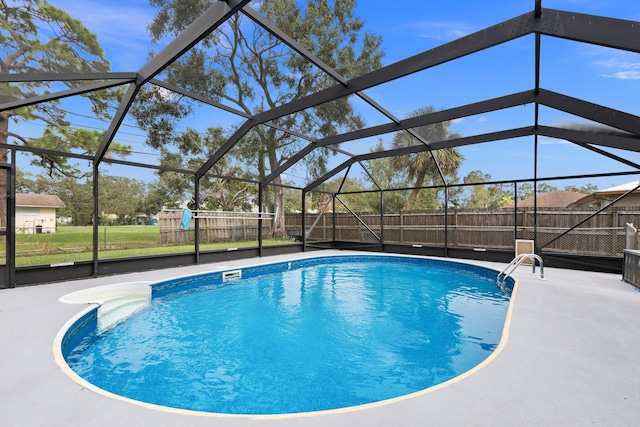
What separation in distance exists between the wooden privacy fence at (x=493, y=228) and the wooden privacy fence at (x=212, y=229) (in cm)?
269

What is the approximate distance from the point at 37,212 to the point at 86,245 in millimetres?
2058

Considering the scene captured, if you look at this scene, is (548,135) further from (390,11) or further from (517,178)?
(390,11)

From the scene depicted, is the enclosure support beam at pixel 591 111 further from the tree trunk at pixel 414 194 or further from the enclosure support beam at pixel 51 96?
the tree trunk at pixel 414 194

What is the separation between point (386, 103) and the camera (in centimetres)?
634

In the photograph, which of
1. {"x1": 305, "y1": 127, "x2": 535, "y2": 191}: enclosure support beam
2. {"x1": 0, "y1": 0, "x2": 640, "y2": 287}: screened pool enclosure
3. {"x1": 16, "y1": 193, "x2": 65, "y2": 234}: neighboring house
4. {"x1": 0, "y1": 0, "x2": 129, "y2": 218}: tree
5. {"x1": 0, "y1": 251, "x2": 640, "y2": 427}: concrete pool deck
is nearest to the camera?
{"x1": 0, "y1": 251, "x2": 640, "y2": 427}: concrete pool deck

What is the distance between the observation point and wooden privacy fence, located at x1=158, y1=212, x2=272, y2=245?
10.6m

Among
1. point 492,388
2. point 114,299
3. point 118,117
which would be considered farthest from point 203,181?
point 492,388

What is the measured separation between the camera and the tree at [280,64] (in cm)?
761

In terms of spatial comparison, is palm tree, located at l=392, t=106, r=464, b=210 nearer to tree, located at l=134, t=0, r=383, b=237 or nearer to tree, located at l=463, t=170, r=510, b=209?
tree, located at l=134, t=0, r=383, b=237

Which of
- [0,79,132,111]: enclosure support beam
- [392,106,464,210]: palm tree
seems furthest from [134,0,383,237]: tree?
[0,79,132,111]: enclosure support beam

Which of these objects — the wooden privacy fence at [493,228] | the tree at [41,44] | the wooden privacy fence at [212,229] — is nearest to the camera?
the tree at [41,44]

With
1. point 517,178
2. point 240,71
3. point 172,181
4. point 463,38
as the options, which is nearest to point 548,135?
point 517,178

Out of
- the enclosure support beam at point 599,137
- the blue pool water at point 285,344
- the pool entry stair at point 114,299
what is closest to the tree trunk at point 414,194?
the enclosure support beam at point 599,137

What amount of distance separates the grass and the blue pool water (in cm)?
394
